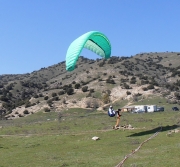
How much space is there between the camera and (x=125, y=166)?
15055 millimetres

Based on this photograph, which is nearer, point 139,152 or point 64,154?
point 139,152

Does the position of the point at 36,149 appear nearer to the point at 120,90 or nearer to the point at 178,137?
the point at 178,137

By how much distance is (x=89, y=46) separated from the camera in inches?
1129

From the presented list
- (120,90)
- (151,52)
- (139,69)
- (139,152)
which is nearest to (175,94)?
(120,90)

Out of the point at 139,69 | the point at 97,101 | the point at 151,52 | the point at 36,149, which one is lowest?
the point at 36,149

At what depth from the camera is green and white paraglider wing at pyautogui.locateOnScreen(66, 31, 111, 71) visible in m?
24.8

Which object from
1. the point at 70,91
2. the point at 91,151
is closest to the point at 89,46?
the point at 91,151

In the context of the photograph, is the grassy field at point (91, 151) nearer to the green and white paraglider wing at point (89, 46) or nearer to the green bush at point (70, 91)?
the green and white paraglider wing at point (89, 46)

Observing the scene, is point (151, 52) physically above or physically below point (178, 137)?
above

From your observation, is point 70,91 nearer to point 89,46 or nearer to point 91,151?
point 89,46

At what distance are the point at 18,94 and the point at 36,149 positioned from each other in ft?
332

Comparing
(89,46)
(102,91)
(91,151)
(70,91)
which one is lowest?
(91,151)

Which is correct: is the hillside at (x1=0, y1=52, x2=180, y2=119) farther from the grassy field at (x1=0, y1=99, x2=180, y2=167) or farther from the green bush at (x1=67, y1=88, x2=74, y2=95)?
the grassy field at (x1=0, y1=99, x2=180, y2=167)

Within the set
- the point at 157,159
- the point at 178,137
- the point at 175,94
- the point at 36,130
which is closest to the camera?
the point at 157,159
